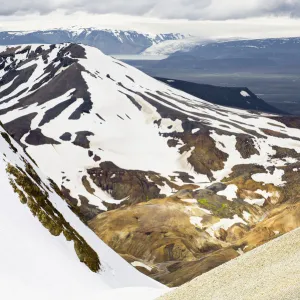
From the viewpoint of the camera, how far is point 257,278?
28.2 m

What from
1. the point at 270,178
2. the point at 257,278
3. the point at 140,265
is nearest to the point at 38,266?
the point at 257,278

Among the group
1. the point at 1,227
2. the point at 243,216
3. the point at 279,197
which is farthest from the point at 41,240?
the point at 279,197

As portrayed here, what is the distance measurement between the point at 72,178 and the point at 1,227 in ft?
536

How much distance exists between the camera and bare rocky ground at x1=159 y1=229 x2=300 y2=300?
25.7 meters

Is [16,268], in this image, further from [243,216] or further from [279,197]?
[279,197]

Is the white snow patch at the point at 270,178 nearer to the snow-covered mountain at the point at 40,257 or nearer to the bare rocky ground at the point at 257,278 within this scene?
the snow-covered mountain at the point at 40,257

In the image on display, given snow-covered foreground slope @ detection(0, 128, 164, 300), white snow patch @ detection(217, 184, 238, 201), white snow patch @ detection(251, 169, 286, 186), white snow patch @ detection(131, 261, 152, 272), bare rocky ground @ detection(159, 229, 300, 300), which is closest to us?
bare rocky ground @ detection(159, 229, 300, 300)

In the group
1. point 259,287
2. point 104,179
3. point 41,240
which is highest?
point 41,240

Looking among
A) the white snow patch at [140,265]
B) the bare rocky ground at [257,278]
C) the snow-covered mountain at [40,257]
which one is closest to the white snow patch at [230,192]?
the white snow patch at [140,265]

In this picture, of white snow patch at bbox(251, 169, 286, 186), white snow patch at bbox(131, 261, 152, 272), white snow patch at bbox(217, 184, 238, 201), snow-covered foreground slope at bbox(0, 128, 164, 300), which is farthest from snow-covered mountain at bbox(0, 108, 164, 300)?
white snow patch at bbox(251, 169, 286, 186)

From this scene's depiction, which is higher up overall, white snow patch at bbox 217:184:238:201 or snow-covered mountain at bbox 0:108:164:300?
snow-covered mountain at bbox 0:108:164:300

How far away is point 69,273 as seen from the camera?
112 feet

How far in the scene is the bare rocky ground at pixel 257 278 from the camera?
84.3 feet

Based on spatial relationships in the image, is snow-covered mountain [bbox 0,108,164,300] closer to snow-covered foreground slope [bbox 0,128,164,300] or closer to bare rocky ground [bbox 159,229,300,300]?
snow-covered foreground slope [bbox 0,128,164,300]
